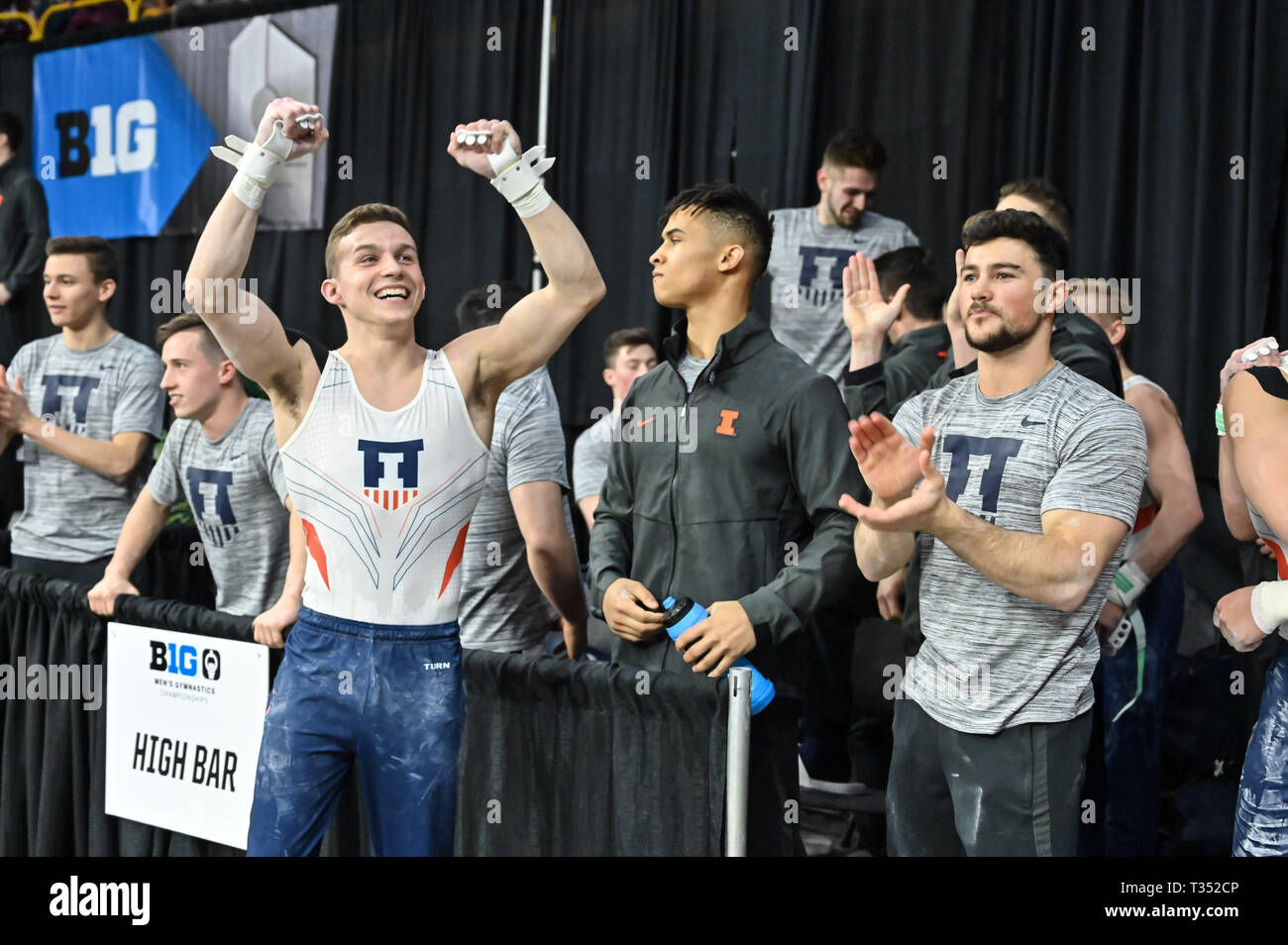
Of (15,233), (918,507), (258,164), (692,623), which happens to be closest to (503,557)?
(692,623)

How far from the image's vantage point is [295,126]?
2781 millimetres

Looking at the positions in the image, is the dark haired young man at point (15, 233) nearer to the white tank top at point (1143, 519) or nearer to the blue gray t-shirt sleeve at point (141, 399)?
the blue gray t-shirt sleeve at point (141, 399)

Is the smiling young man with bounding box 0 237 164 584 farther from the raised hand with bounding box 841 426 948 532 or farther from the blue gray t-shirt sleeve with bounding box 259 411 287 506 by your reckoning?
the raised hand with bounding box 841 426 948 532

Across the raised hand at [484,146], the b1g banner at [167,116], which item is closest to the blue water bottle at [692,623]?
the raised hand at [484,146]

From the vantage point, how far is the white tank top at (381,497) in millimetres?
2887

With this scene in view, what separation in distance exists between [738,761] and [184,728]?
1.64 m

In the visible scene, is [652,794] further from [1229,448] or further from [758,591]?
[1229,448]

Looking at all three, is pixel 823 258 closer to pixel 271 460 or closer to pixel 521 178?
pixel 271 460

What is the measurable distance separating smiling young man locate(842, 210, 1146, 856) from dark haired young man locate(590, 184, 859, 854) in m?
0.20

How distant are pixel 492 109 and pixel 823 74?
7.02 ft

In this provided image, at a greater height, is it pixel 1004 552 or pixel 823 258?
pixel 823 258

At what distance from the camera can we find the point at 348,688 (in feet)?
9.30

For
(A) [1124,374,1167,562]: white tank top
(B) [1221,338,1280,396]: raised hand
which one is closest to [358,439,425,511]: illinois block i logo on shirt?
(B) [1221,338,1280,396]: raised hand

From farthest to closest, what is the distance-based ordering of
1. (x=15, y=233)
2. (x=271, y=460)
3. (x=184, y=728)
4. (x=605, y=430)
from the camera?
1. (x=15, y=233)
2. (x=605, y=430)
3. (x=271, y=460)
4. (x=184, y=728)
